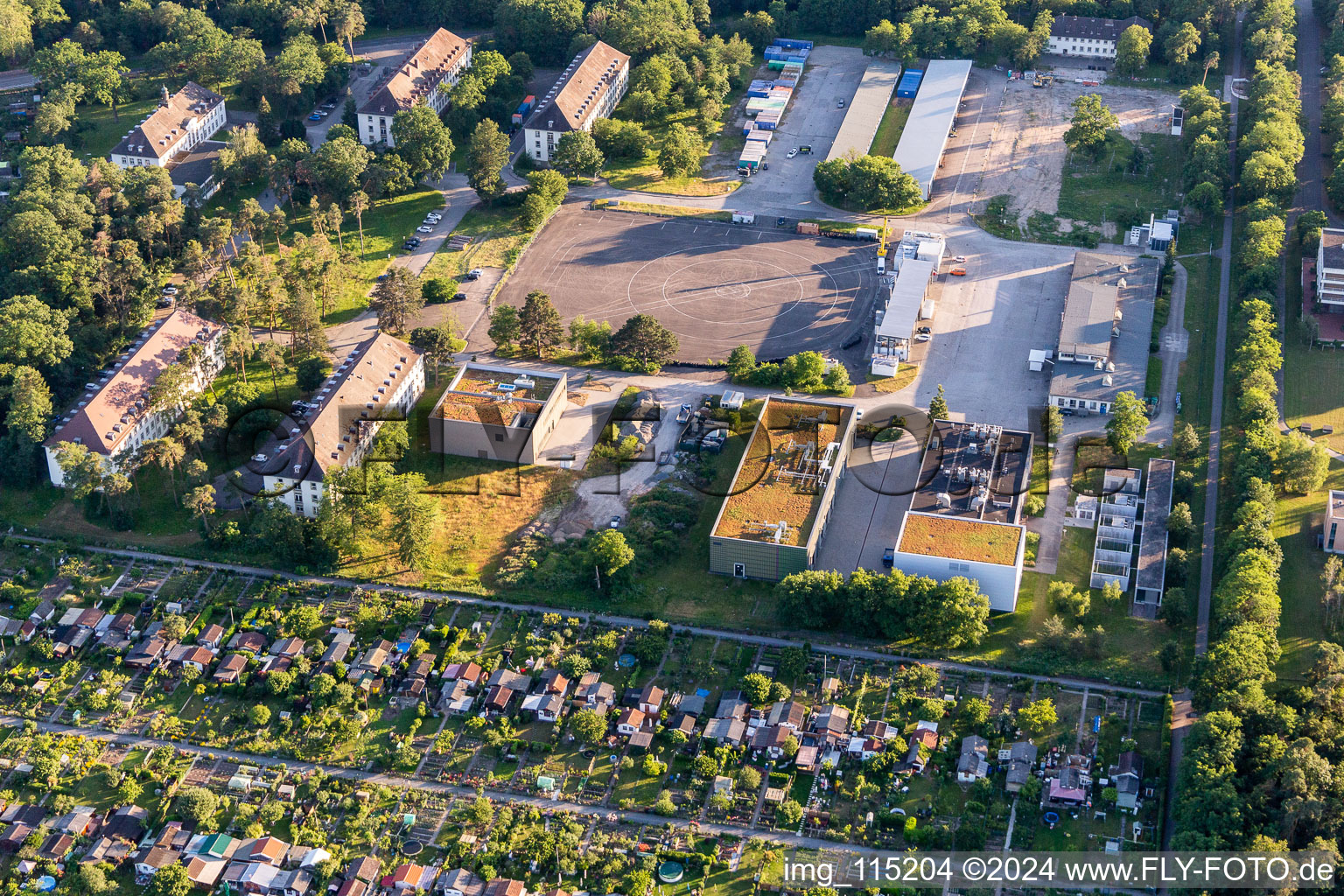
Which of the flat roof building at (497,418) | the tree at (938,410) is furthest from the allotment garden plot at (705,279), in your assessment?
the flat roof building at (497,418)

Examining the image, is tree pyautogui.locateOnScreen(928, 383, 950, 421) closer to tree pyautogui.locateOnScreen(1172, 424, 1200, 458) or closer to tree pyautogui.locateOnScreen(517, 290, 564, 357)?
tree pyautogui.locateOnScreen(1172, 424, 1200, 458)

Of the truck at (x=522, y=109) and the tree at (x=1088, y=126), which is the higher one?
the tree at (x=1088, y=126)

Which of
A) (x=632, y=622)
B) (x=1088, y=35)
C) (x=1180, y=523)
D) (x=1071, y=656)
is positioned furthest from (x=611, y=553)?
(x=1088, y=35)

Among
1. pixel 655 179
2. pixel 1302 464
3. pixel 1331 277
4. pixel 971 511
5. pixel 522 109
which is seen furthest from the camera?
pixel 522 109

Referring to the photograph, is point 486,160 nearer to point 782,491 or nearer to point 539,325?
point 539,325

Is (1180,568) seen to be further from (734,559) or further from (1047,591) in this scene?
(734,559)

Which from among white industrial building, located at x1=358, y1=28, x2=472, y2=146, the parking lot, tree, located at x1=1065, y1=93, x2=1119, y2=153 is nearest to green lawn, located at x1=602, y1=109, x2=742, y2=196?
the parking lot

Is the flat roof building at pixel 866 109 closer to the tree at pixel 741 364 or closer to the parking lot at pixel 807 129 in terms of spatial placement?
the parking lot at pixel 807 129
